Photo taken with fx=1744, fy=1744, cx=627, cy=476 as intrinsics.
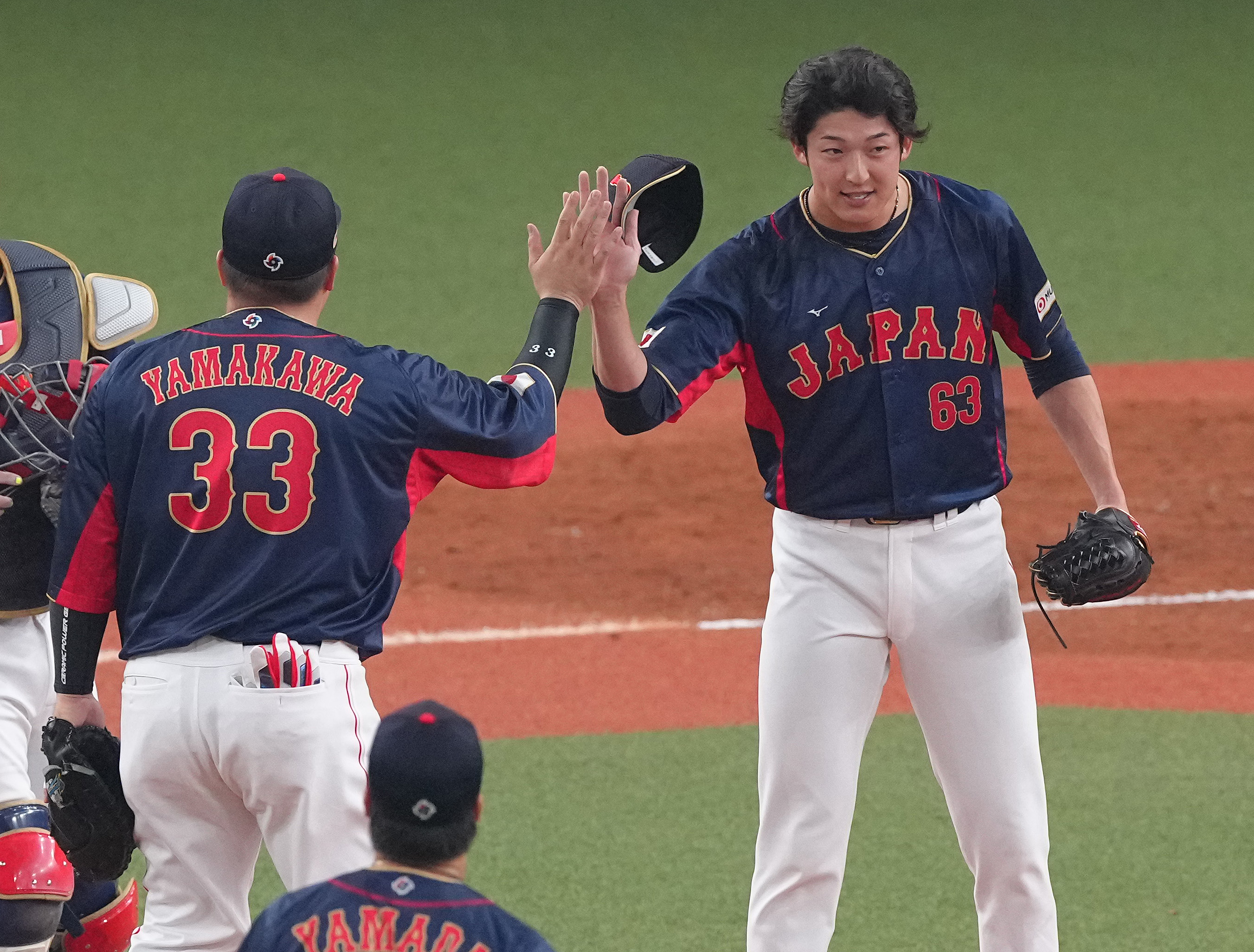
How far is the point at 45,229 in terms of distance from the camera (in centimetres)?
1290

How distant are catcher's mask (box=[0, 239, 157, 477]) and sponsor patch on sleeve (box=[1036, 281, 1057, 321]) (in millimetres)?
1898

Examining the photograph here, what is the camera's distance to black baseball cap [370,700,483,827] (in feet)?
7.96

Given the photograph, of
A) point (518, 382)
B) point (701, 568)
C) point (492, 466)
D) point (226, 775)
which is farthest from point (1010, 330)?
point (701, 568)

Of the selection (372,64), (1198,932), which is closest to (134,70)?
(372,64)

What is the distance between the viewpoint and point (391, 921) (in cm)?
235

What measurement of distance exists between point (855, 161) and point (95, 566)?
1.68 m

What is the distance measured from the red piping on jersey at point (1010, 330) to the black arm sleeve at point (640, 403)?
73cm

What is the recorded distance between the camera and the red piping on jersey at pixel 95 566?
3.15 metres

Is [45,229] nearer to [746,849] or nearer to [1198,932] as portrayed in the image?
[746,849]

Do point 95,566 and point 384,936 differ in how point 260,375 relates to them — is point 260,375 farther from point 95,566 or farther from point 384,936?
point 384,936

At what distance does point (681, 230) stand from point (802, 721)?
1.13 m

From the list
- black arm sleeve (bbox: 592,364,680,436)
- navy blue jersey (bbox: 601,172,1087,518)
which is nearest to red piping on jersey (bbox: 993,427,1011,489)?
navy blue jersey (bbox: 601,172,1087,518)

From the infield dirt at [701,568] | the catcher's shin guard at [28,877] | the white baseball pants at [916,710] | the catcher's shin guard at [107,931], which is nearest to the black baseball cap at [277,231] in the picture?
the white baseball pants at [916,710]

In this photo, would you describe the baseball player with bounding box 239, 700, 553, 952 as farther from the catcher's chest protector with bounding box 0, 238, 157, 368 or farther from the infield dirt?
the infield dirt
